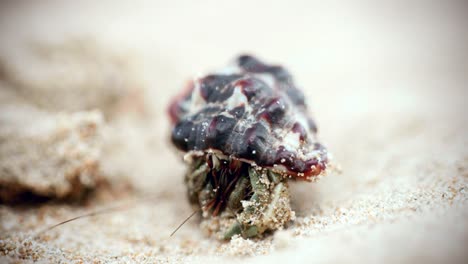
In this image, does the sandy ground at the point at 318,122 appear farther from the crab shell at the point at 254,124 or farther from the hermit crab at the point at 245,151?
the crab shell at the point at 254,124

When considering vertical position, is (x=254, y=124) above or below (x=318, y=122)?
above

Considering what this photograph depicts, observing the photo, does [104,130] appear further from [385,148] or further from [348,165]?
[385,148]

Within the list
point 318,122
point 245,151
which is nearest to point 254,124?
point 245,151

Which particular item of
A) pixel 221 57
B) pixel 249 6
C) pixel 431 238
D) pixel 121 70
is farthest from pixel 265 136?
pixel 249 6

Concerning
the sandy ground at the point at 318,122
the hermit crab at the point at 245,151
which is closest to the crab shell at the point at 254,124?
the hermit crab at the point at 245,151

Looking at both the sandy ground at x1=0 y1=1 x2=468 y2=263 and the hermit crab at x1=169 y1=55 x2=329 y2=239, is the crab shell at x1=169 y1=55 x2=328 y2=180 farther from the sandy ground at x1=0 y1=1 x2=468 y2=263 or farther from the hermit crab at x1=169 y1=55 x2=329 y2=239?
the sandy ground at x1=0 y1=1 x2=468 y2=263

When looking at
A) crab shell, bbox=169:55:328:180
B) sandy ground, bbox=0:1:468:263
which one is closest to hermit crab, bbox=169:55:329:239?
crab shell, bbox=169:55:328:180

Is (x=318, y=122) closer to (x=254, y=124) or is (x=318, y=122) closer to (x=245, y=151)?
(x=254, y=124)
